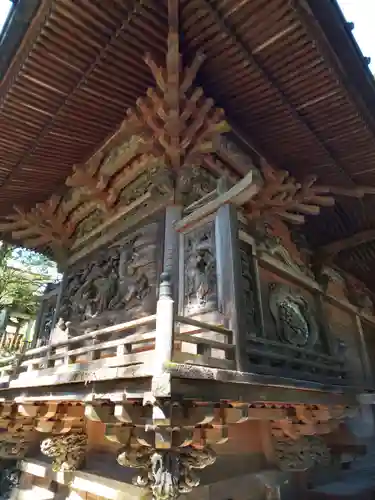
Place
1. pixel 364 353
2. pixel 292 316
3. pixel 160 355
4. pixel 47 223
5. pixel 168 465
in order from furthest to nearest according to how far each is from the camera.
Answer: pixel 364 353, pixel 47 223, pixel 292 316, pixel 168 465, pixel 160 355

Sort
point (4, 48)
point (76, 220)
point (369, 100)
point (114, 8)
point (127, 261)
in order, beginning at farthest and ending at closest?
1. point (76, 220)
2. point (127, 261)
3. point (369, 100)
4. point (4, 48)
5. point (114, 8)

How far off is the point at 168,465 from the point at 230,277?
185 centimetres

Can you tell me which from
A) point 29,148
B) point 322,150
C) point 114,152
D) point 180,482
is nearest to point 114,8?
point 114,152

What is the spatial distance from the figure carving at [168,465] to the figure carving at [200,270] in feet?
4.87

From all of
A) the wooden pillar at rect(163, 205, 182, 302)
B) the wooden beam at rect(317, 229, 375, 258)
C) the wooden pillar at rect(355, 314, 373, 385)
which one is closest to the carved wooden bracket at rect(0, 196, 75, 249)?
the wooden pillar at rect(163, 205, 182, 302)

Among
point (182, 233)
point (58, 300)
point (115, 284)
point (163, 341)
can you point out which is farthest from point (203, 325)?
point (58, 300)

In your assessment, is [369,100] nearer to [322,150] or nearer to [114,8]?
[322,150]

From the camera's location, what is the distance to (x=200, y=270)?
4180 millimetres

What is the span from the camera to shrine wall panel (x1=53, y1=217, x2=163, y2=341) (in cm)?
472

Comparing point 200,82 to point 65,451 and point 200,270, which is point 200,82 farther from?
point 65,451

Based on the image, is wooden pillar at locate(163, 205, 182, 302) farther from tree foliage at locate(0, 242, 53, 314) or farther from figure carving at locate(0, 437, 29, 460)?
tree foliage at locate(0, 242, 53, 314)

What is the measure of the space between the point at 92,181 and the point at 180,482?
4.60 meters

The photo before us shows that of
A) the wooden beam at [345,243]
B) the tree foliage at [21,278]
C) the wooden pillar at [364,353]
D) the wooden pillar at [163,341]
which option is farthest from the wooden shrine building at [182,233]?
the tree foliage at [21,278]

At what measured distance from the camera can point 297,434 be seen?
171 inches
